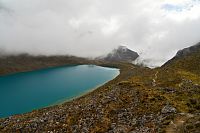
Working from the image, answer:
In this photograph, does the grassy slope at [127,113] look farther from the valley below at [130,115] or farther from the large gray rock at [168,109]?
the large gray rock at [168,109]

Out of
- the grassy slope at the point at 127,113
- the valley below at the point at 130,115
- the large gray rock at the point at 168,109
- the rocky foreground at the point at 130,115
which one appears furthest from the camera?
the large gray rock at the point at 168,109

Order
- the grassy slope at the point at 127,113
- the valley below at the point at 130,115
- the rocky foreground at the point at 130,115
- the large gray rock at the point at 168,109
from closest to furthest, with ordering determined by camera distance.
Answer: the valley below at the point at 130,115, the rocky foreground at the point at 130,115, the grassy slope at the point at 127,113, the large gray rock at the point at 168,109

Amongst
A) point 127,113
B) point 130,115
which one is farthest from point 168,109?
point 127,113

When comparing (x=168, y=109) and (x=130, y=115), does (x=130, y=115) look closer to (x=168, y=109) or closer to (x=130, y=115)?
(x=130, y=115)

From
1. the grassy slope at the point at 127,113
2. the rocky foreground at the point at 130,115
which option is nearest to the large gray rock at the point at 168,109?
the rocky foreground at the point at 130,115

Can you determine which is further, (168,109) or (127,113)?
(127,113)

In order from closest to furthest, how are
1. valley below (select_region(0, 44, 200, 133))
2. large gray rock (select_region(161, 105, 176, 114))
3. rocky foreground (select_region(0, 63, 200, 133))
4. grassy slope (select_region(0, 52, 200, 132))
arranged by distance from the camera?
1. valley below (select_region(0, 44, 200, 133))
2. rocky foreground (select_region(0, 63, 200, 133))
3. grassy slope (select_region(0, 52, 200, 132))
4. large gray rock (select_region(161, 105, 176, 114))

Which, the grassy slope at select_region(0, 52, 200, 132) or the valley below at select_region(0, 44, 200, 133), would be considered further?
the grassy slope at select_region(0, 52, 200, 132)

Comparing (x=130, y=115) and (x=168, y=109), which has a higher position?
(x=168, y=109)

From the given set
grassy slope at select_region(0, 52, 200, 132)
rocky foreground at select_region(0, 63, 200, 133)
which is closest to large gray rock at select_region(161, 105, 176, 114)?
rocky foreground at select_region(0, 63, 200, 133)

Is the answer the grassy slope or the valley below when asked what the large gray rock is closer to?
the valley below

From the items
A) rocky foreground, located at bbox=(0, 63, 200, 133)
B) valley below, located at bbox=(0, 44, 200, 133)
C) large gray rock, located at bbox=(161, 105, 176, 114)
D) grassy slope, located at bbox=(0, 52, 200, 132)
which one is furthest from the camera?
large gray rock, located at bbox=(161, 105, 176, 114)

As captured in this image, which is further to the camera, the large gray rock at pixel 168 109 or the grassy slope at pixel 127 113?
the large gray rock at pixel 168 109

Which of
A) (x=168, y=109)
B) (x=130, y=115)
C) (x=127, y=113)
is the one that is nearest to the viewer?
(x=168, y=109)
